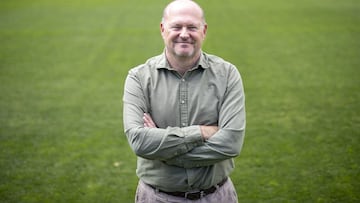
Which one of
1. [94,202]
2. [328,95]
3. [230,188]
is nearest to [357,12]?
[328,95]

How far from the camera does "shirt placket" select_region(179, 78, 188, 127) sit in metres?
2.82

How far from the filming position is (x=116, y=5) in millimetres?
20156

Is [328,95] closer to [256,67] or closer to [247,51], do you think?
[256,67]

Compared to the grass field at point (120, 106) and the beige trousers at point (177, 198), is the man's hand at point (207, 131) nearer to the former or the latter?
the beige trousers at point (177, 198)

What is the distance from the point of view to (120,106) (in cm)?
771

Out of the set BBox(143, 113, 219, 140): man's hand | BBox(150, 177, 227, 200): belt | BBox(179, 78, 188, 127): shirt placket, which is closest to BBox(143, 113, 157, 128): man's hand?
BBox(143, 113, 219, 140): man's hand

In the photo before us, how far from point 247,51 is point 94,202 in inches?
279

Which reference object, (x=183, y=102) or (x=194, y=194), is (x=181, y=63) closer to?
(x=183, y=102)

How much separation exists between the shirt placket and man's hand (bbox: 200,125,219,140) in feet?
0.39

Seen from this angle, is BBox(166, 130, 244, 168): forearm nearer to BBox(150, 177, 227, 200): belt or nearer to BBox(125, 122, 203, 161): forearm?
BBox(125, 122, 203, 161): forearm

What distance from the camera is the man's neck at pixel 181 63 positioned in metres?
2.81

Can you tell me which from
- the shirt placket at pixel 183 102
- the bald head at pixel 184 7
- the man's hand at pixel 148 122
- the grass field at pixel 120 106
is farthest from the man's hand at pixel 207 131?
the grass field at pixel 120 106

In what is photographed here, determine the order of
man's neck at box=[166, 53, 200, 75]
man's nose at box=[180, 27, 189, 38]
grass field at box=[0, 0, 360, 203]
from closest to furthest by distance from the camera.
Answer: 1. man's nose at box=[180, 27, 189, 38]
2. man's neck at box=[166, 53, 200, 75]
3. grass field at box=[0, 0, 360, 203]

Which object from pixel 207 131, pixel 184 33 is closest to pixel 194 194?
pixel 207 131
